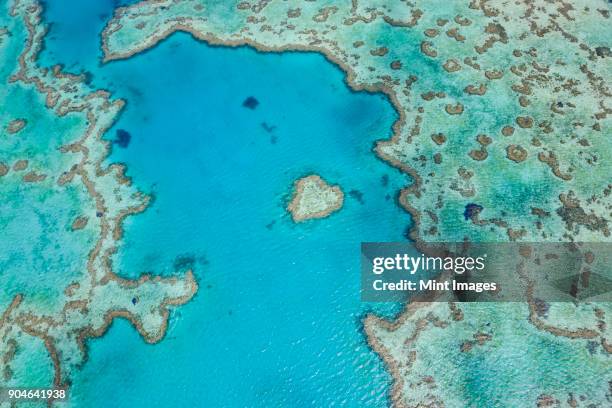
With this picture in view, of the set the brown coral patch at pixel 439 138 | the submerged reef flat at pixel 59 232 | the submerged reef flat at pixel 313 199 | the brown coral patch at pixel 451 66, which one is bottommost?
the submerged reef flat at pixel 59 232

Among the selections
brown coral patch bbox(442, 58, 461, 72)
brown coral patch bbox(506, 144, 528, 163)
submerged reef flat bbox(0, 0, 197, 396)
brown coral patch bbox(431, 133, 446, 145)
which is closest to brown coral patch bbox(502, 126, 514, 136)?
brown coral patch bbox(506, 144, 528, 163)

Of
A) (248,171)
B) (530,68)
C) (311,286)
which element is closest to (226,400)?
(311,286)

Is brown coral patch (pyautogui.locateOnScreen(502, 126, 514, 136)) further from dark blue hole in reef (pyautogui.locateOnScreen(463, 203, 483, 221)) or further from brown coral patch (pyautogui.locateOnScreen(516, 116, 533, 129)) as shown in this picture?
dark blue hole in reef (pyautogui.locateOnScreen(463, 203, 483, 221))

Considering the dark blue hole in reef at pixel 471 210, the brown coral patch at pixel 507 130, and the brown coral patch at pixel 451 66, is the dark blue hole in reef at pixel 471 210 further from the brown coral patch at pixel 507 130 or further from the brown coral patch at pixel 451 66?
the brown coral patch at pixel 451 66

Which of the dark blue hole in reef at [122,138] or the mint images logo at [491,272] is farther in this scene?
the dark blue hole in reef at [122,138]

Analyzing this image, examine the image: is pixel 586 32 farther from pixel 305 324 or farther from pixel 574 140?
pixel 305 324

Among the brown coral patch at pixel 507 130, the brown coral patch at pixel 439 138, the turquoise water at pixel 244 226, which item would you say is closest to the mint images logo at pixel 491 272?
the turquoise water at pixel 244 226
